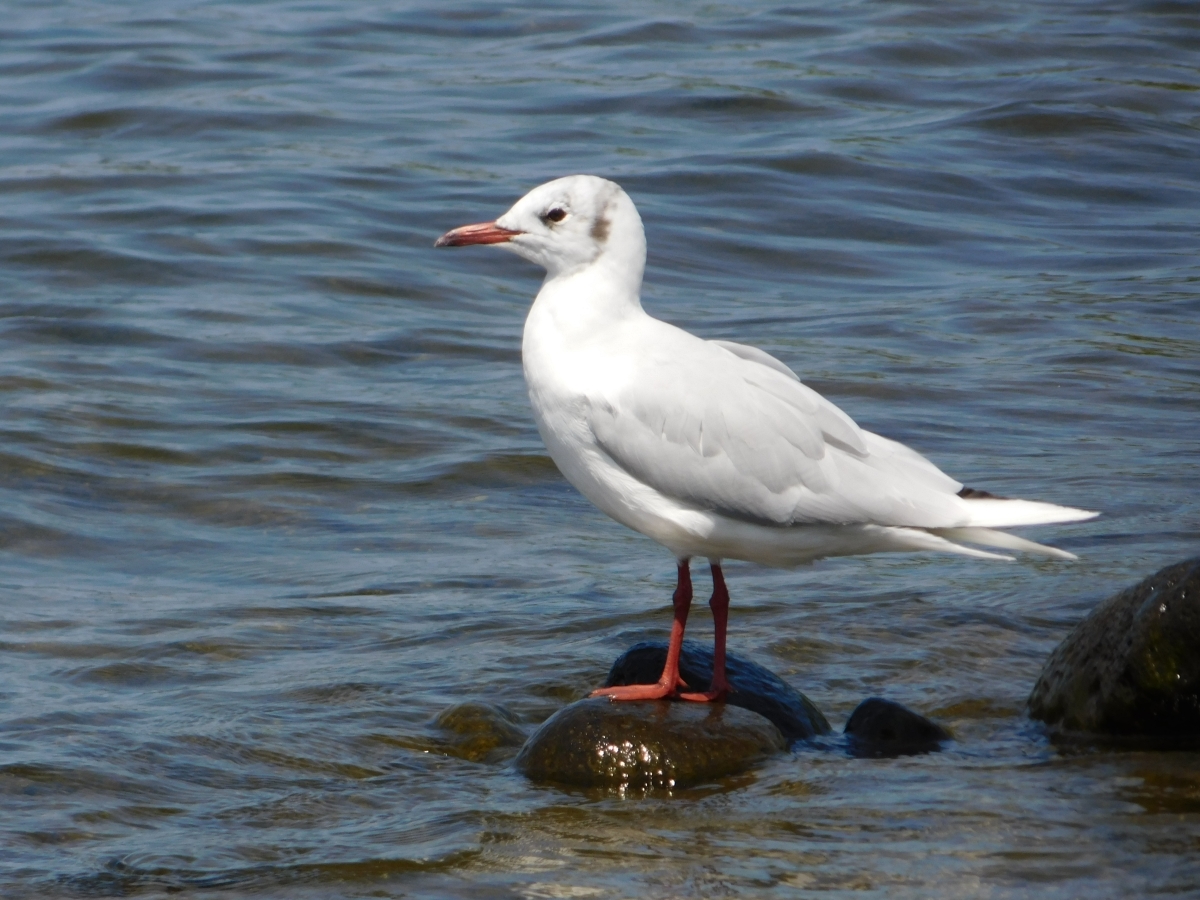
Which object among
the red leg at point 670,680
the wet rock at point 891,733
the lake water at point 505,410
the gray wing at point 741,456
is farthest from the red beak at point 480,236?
the wet rock at point 891,733

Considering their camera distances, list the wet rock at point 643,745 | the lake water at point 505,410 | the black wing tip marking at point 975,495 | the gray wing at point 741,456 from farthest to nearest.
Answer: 1. the black wing tip marking at point 975,495
2. the gray wing at point 741,456
3. the wet rock at point 643,745
4. the lake water at point 505,410

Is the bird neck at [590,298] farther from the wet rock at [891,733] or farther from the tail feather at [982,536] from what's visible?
the wet rock at [891,733]

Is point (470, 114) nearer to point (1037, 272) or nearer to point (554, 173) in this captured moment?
point (554, 173)

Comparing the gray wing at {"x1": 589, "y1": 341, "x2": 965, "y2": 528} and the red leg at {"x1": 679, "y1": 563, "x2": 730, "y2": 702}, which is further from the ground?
the gray wing at {"x1": 589, "y1": 341, "x2": 965, "y2": 528}

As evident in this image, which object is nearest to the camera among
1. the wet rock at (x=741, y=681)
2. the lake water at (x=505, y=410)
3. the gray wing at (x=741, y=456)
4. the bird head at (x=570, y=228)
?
the lake water at (x=505, y=410)

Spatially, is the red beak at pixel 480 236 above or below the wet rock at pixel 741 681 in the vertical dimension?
above

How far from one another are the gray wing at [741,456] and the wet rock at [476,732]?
1.00 meters

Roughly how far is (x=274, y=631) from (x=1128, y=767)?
3.29 meters

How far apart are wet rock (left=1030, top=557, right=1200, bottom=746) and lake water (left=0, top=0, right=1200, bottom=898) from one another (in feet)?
0.58

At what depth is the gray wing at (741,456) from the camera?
5227 mm

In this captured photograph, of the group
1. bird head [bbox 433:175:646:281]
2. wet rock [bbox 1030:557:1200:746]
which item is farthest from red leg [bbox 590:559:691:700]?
wet rock [bbox 1030:557:1200:746]

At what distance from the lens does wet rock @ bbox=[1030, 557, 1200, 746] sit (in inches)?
202

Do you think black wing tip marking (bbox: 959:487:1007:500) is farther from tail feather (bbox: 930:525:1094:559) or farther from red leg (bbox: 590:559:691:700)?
red leg (bbox: 590:559:691:700)

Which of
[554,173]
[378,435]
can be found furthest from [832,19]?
[378,435]
